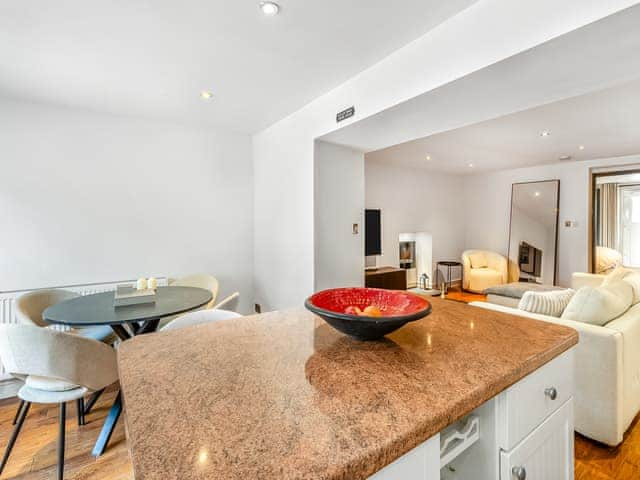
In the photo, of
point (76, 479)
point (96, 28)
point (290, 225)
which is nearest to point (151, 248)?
point (290, 225)

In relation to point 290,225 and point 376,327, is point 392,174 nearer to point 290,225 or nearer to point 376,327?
point 290,225

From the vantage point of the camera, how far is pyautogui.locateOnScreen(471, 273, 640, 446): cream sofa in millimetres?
1804

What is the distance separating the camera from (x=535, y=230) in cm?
592

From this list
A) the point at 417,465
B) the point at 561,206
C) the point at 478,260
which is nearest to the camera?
the point at 417,465

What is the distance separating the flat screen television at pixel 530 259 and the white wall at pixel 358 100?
184 inches

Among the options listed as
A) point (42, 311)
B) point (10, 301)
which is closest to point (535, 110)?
point (42, 311)

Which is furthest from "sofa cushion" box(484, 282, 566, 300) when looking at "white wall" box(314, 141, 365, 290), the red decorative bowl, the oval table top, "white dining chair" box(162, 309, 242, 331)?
"white dining chair" box(162, 309, 242, 331)

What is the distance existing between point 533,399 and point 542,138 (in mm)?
4257

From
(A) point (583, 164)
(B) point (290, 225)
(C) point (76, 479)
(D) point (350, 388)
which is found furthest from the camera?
(A) point (583, 164)

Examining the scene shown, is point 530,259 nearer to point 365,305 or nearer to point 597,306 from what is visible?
point 597,306

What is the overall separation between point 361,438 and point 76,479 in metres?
1.09

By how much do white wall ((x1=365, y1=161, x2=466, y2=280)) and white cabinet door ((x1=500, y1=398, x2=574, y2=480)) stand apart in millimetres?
4519

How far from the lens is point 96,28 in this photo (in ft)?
5.98

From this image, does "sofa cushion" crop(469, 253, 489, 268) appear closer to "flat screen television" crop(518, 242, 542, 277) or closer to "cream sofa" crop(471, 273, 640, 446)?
"flat screen television" crop(518, 242, 542, 277)
